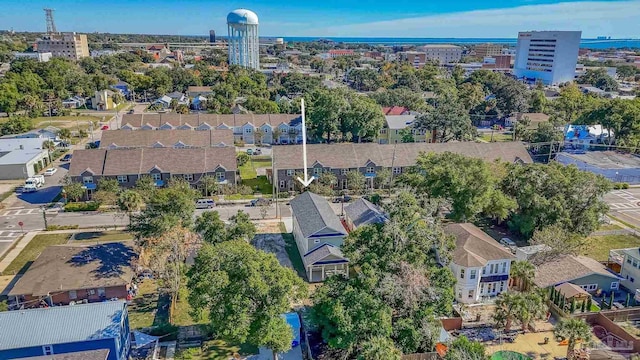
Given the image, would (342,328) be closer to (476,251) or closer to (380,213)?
(476,251)

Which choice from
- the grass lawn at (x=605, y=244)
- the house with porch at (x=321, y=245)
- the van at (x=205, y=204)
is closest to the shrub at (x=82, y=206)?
the van at (x=205, y=204)

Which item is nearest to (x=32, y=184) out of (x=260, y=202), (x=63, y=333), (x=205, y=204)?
(x=205, y=204)

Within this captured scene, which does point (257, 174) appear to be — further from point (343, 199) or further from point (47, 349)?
point (47, 349)

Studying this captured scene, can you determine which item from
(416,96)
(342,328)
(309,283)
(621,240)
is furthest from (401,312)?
(416,96)

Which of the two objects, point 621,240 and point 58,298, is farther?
point 621,240

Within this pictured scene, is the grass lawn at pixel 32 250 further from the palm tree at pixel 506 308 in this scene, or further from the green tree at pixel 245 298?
the palm tree at pixel 506 308

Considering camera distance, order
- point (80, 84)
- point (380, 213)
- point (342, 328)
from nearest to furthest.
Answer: point (342, 328), point (380, 213), point (80, 84)

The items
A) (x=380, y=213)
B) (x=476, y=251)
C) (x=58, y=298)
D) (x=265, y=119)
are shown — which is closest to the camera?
(x=58, y=298)

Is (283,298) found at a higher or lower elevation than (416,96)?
lower
